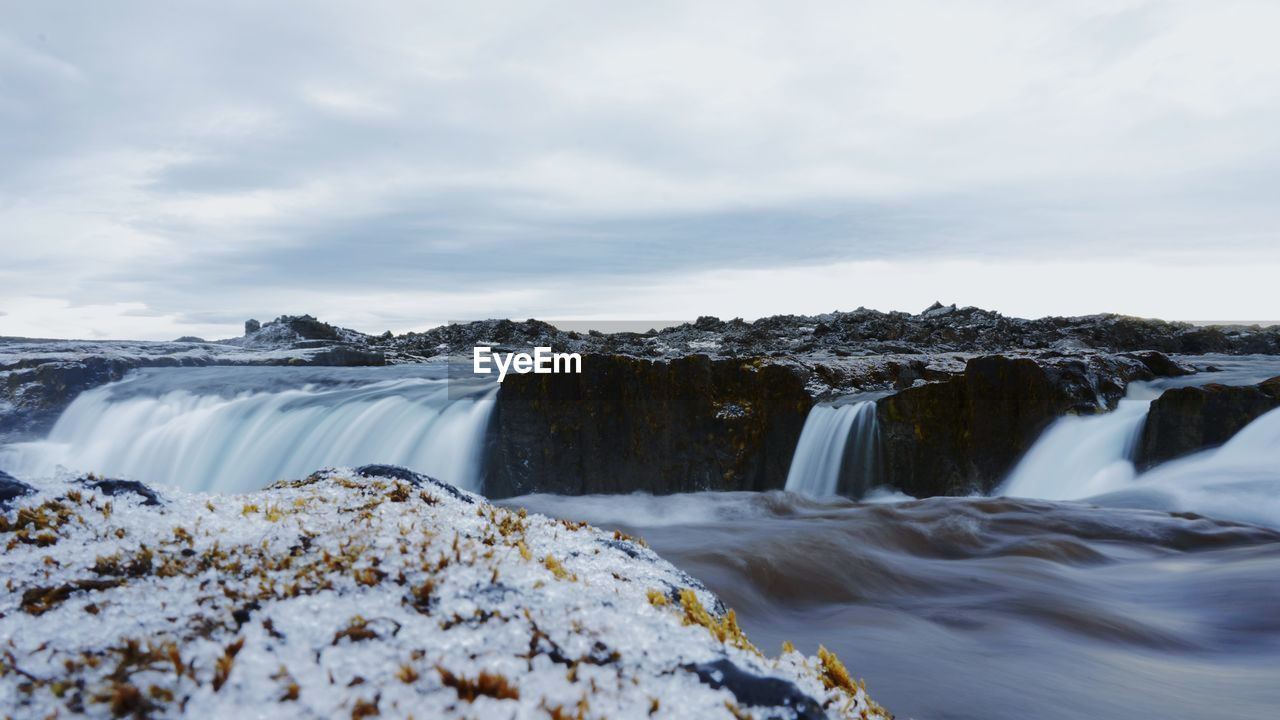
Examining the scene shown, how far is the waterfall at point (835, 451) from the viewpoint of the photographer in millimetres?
9680

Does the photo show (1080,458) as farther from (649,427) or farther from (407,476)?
(407,476)

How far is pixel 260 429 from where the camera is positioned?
1353 centimetres

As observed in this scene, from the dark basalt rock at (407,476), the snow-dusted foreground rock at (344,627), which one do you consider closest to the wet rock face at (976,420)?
the dark basalt rock at (407,476)

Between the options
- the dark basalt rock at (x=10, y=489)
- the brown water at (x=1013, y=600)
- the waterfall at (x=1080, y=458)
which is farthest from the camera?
the waterfall at (x=1080, y=458)

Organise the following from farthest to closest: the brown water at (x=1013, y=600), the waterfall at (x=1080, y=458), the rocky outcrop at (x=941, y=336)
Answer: the rocky outcrop at (x=941, y=336) → the waterfall at (x=1080, y=458) → the brown water at (x=1013, y=600)

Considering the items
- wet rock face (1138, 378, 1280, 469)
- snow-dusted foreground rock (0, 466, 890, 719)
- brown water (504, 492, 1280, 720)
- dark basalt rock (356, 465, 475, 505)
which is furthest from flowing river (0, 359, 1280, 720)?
dark basalt rock (356, 465, 475, 505)

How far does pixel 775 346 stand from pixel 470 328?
42.4 ft

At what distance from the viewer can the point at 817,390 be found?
1044 cm

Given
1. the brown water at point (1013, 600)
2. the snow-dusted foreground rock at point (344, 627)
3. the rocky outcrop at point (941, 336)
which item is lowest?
the brown water at point (1013, 600)

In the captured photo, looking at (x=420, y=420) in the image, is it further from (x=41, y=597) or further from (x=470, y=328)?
(x=470, y=328)

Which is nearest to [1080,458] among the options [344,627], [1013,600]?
[1013,600]

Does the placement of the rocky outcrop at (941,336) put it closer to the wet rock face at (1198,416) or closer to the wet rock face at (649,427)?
the wet rock face at (649,427)

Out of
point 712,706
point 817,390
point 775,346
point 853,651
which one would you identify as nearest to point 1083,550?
point 853,651

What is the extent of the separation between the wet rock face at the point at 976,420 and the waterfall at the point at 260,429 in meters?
5.98
